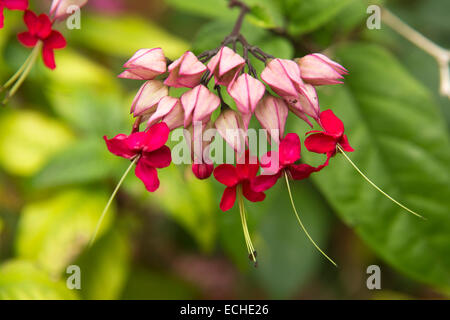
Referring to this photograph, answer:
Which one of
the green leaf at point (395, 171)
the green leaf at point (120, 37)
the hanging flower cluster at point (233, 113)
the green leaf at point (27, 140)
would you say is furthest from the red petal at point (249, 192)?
the green leaf at point (120, 37)

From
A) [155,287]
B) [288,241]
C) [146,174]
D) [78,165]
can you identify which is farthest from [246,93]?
[155,287]

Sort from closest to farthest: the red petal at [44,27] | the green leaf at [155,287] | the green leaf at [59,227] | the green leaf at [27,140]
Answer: the red petal at [44,27], the green leaf at [59,227], the green leaf at [27,140], the green leaf at [155,287]

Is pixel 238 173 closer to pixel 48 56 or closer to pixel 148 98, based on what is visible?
pixel 148 98

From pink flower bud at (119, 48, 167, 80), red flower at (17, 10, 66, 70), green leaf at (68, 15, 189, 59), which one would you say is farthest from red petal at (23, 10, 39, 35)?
green leaf at (68, 15, 189, 59)

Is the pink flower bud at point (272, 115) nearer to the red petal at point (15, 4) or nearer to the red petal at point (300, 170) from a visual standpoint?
the red petal at point (300, 170)

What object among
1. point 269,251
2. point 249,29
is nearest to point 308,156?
point 249,29

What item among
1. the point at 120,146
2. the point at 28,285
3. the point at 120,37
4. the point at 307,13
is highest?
the point at 120,37
